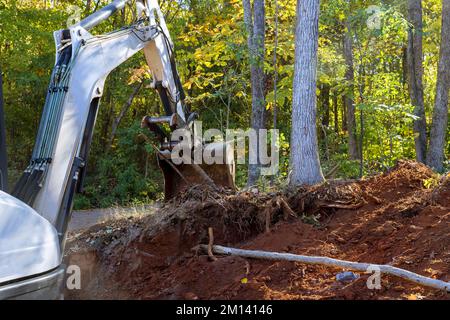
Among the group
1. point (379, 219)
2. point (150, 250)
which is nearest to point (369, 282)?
point (379, 219)

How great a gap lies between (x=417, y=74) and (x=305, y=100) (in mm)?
5698

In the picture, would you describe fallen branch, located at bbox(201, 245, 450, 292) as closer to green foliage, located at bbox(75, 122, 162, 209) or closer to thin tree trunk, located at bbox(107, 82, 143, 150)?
green foliage, located at bbox(75, 122, 162, 209)

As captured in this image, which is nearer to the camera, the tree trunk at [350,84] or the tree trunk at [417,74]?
the tree trunk at [350,84]

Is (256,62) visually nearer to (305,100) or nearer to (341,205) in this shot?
(305,100)

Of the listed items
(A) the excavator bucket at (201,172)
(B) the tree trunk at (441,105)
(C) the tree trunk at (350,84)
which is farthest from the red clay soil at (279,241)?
(C) the tree trunk at (350,84)

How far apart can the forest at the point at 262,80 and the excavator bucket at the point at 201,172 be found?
64 cm

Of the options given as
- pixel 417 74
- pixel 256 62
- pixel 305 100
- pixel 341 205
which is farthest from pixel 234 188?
pixel 417 74

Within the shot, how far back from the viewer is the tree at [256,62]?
1028 cm

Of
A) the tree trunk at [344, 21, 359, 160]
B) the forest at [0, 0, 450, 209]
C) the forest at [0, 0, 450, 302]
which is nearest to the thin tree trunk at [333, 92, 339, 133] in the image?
the forest at [0, 0, 450, 209]

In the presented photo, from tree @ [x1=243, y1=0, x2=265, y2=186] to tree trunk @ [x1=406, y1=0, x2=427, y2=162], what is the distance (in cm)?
347

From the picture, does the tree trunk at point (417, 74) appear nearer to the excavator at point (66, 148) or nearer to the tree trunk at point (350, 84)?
the tree trunk at point (350, 84)

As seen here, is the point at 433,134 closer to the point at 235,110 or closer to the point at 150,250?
the point at 235,110

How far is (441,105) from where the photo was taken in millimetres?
11805

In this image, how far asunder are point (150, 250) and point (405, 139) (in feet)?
29.6
